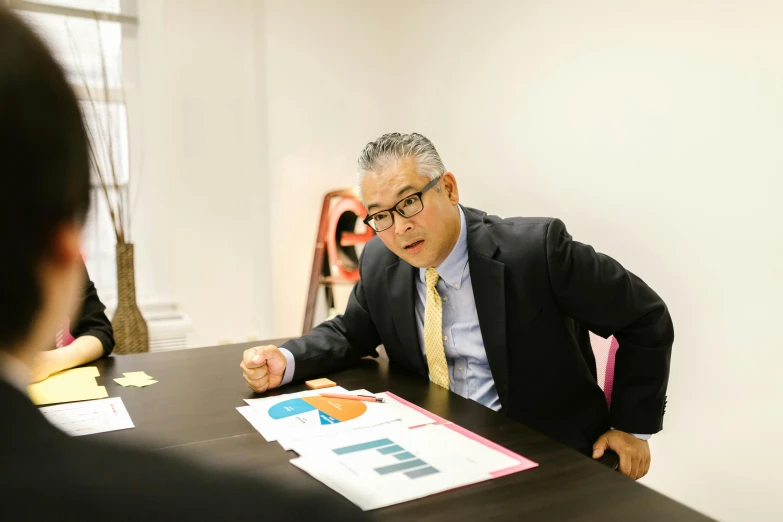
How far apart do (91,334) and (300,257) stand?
2026 millimetres

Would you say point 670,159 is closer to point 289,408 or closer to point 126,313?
point 289,408

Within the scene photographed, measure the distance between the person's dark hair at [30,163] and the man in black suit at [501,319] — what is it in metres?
1.24

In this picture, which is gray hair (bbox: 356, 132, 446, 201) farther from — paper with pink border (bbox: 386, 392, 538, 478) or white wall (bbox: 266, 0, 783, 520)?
white wall (bbox: 266, 0, 783, 520)

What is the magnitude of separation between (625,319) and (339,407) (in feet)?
2.46

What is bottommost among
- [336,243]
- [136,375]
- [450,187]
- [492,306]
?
[136,375]

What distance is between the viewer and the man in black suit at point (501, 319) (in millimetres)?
1617

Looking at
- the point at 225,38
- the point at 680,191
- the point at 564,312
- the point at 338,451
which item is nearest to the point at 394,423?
the point at 338,451

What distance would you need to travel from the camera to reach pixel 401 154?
1.78 metres

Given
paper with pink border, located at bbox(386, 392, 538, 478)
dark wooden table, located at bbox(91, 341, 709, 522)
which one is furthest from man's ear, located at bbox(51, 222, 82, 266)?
paper with pink border, located at bbox(386, 392, 538, 478)

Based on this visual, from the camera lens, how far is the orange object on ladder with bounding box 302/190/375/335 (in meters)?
3.82

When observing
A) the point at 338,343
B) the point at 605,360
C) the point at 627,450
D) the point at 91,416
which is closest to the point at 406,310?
the point at 338,343

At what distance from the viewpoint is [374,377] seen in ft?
5.73

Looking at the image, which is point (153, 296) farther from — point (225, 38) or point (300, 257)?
point (225, 38)

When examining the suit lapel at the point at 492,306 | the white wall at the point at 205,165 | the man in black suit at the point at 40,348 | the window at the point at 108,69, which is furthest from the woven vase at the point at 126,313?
the man in black suit at the point at 40,348
